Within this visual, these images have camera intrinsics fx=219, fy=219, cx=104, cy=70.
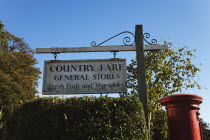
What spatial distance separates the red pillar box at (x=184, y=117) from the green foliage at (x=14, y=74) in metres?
20.0

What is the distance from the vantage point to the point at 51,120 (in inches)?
148

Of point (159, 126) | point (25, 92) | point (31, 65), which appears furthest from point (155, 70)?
point (31, 65)

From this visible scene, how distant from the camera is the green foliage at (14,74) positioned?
→ 22.5 meters

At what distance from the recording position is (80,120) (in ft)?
12.1

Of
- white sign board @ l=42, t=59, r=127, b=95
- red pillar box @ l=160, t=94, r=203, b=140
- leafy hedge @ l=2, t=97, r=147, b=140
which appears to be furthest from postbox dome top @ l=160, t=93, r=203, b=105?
white sign board @ l=42, t=59, r=127, b=95

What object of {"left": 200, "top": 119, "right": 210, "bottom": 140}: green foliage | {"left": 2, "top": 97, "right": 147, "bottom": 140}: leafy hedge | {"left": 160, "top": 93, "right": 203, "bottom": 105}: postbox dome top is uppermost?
{"left": 160, "top": 93, "right": 203, "bottom": 105}: postbox dome top

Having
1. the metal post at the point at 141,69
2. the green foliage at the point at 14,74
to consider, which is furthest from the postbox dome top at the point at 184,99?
the green foliage at the point at 14,74

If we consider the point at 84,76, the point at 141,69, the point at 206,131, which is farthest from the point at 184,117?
the point at 206,131

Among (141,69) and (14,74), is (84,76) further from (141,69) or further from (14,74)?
(14,74)

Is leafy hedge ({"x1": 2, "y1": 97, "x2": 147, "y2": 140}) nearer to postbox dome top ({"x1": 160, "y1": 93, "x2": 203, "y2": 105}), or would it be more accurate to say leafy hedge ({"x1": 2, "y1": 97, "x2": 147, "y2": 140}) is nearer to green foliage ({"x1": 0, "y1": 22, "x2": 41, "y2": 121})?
postbox dome top ({"x1": 160, "y1": 93, "x2": 203, "y2": 105})

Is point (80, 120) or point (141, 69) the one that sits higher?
point (141, 69)

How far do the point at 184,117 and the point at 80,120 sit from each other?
169cm

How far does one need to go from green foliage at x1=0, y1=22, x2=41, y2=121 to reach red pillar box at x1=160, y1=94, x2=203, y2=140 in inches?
785

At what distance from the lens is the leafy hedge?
3629 millimetres
